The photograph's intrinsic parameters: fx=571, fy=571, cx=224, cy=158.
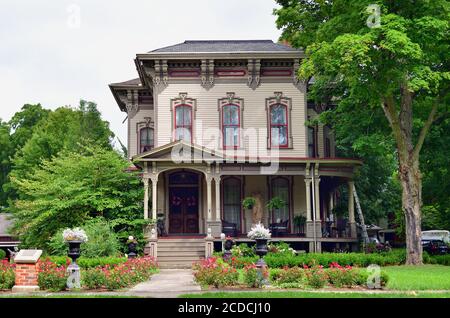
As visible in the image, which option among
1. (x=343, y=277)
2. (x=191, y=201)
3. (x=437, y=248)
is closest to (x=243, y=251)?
Result: (x=191, y=201)

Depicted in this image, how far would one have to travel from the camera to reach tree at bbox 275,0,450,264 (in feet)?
60.9

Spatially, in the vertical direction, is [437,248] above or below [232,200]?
below

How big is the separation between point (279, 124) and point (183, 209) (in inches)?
238

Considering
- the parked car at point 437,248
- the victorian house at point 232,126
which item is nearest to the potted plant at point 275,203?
the victorian house at point 232,126

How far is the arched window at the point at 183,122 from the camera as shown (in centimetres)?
2664

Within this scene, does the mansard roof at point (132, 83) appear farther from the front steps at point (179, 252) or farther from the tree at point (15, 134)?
the tree at point (15, 134)

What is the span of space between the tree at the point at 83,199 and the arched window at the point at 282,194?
20.8ft

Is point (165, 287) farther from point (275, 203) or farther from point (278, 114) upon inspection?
point (278, 114)

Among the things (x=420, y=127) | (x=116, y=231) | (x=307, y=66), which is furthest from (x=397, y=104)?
(x=116, y=231)

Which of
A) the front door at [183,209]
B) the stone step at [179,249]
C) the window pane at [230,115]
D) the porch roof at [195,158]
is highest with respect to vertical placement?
the window pane at [230,115]

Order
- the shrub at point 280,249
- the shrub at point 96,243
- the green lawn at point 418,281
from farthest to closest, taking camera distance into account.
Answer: the shrub at point 280,249
the shrub at point 96,243
the green lawn at point 418,281

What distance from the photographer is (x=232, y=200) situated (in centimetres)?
2709

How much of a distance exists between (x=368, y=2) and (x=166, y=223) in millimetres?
13295
